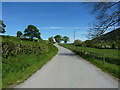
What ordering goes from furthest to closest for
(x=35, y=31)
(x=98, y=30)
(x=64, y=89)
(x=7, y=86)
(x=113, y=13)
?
(x=35, y=31) → (x=98, y=30) → (x=113, y=13) → (x=7, y=86) → (x=64, y=89)

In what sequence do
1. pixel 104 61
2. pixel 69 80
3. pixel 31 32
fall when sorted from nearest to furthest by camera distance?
1. pixel 69 80
2. pixel 104 61
3. pixel 31 32

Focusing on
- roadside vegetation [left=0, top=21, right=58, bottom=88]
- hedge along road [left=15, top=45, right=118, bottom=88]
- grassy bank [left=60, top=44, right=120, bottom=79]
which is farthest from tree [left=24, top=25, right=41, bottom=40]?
hedge along road [left=15, top=45, right=118, bottom=88]

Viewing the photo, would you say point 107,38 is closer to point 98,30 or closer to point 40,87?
point 98,30

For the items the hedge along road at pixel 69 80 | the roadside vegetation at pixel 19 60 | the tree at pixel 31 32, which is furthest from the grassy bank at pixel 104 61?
the tree at pixel 31 32

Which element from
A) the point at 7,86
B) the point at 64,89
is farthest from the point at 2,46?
the point at 64,89

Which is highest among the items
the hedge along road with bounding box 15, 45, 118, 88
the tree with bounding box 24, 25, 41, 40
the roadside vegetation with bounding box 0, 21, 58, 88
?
the tree with bounding box 24, 25, 41, 40

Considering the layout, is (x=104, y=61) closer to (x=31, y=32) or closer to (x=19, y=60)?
(x=19, y=60)

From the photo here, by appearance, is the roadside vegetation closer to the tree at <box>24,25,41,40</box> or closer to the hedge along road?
the hedge along road

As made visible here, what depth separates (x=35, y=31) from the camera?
6712 centimetres

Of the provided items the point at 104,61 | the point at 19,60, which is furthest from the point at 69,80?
the point at 19,60

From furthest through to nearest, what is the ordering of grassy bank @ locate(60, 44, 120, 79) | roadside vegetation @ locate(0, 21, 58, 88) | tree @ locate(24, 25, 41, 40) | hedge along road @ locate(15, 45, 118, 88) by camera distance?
tree @ locate(24, 25, 41, 40)
grassy bank @ locate(60, 44, 120, 79)
roadside vegetation @ locate(0, 21, 58, 88)
hedge along road @ locate(15, 45, 118, 88)

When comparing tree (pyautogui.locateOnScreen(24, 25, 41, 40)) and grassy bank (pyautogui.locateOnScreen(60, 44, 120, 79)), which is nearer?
grassy bank (pyautogui.locateOnScreen(60, 44, 120, 79))

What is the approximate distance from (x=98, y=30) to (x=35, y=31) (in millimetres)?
57249

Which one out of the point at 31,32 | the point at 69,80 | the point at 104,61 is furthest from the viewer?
the point at 31,32
